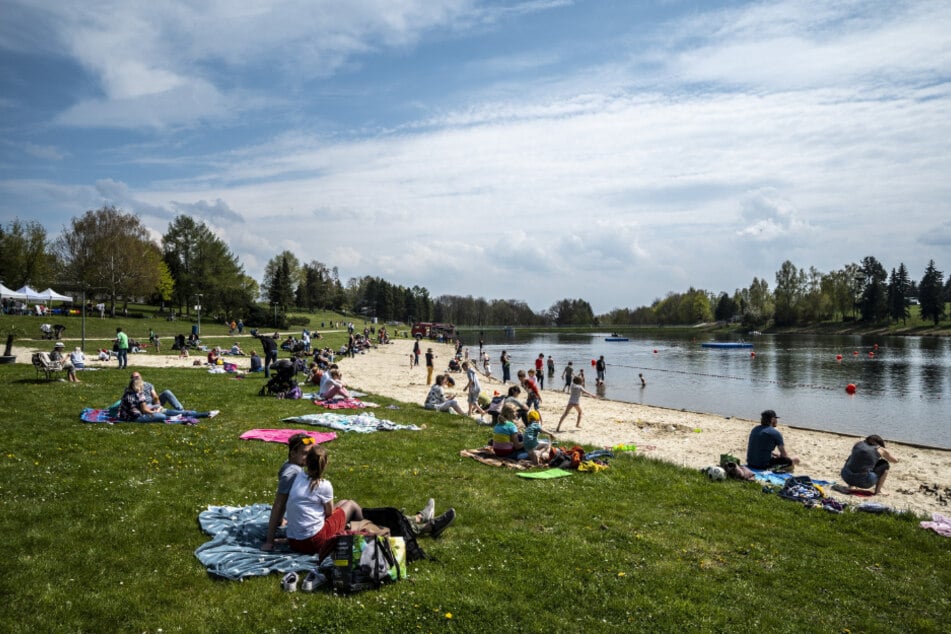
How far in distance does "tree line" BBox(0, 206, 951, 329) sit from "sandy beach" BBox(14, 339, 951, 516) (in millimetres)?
16863

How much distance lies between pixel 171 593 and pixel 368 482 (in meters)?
4.00

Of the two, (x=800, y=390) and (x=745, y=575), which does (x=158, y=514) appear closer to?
(x=745, y=575)

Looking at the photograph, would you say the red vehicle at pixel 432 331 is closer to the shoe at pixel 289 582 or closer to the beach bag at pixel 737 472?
the beach bag at pixel 737 472

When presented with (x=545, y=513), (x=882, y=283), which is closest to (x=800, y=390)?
(x=545, y=513)

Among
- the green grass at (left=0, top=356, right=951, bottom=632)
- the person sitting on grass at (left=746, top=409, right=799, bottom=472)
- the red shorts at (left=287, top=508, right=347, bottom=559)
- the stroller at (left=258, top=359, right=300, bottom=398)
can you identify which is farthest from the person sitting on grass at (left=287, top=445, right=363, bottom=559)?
the stroller at (left=258, top=359, right=300, bottom=398)

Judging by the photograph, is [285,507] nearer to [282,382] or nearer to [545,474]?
[545,474]

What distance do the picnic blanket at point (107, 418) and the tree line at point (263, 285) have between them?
54.5 feet

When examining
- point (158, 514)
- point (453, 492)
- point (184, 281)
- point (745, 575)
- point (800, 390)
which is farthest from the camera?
point (184, 281)

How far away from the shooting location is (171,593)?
17.7 ft

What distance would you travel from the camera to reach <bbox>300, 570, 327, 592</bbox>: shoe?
565 cm

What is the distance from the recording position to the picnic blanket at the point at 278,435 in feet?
38.9

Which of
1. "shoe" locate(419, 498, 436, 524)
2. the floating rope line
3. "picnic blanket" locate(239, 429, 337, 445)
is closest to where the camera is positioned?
"shoe" locate(419, 498, 436, 524)

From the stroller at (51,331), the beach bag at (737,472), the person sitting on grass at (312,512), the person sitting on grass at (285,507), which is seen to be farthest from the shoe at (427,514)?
the stroller at (51,331)

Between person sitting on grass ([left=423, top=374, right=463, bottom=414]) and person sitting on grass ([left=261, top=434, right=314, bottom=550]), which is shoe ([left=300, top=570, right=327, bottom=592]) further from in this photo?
person sitting on grass ([left=423, top=374, right=463, bottom=414])
